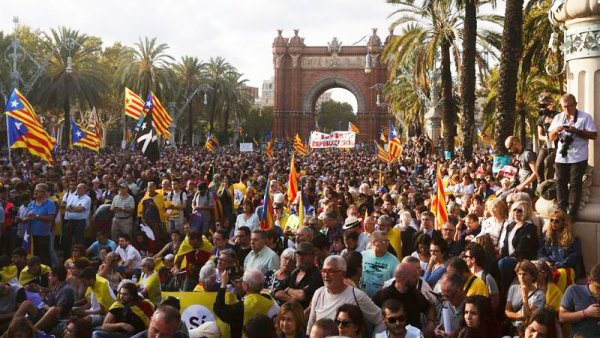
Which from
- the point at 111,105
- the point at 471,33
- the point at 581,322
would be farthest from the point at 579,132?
the point at 111,105

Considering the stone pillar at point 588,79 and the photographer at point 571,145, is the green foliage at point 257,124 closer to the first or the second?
the stone pillar at point 588,79

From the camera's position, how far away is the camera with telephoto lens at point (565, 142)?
7.55m

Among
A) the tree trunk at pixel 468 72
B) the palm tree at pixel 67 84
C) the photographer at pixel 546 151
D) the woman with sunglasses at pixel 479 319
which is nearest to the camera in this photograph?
the woman with sunglasses at pixel 479 319

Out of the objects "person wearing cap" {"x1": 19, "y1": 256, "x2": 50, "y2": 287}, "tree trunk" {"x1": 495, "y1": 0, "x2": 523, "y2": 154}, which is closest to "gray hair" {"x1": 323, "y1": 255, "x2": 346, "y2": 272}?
"person wearing cap" {"x1": 19, "y1": 256, "x2": 50, "y2": 287}

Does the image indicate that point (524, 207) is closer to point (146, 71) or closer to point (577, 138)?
point (577, 138)

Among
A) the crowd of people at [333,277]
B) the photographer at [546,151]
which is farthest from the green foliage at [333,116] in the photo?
the photographer at [546,151]

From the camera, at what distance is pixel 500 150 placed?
17141 mm

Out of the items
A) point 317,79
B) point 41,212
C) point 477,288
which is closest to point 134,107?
point 41,212

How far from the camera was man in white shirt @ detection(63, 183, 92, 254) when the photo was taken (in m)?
A: 12.9

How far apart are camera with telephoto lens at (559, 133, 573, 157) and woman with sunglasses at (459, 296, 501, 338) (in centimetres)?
289

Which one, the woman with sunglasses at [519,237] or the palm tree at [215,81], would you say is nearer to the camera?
the woman with sunglasses at [519,237]

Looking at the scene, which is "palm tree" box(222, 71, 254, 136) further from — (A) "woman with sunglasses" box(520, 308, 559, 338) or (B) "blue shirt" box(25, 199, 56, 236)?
(A) "woman with sunglasses" box(520, 308, 559, 338)

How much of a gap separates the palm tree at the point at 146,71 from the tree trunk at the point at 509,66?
114 ft

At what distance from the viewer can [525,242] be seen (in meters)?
7.19
